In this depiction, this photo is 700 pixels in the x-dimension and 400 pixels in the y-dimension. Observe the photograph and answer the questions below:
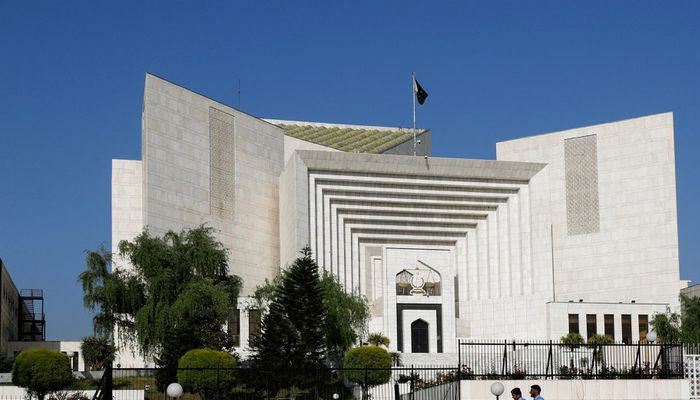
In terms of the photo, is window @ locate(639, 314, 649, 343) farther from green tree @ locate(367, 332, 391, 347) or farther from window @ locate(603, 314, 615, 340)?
green tree @ locate(367, 332, 391, 347)

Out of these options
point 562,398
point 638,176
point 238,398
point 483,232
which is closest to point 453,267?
point 483,232

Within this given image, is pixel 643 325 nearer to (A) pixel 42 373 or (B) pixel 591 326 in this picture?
(B) pixel 591 326

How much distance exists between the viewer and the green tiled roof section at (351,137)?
77.8m

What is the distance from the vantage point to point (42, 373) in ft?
123

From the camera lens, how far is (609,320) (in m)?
59.6

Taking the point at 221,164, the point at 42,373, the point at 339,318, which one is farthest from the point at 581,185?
the point at 42,373

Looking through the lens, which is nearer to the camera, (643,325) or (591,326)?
(591,326)

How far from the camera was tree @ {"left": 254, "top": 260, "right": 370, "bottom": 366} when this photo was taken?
50344 millimetres

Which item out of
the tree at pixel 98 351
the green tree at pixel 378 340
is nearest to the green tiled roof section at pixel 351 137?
the green tree at pixel 378 340

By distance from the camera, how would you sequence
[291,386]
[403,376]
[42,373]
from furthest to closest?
[403,376], [291,386], [42,373]

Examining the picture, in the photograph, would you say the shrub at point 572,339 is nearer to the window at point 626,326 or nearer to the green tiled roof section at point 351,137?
the window at point 626,326

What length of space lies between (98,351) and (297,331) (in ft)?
40.0

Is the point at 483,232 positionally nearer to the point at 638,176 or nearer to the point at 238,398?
the point at 638,176


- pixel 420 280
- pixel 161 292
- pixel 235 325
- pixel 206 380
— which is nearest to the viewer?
pixel 206 380
